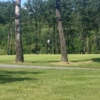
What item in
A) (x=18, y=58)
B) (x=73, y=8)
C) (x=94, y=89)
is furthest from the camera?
(x=73, y=8)

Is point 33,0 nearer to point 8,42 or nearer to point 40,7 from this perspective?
point 40,7

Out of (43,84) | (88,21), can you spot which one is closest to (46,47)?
(88,21)

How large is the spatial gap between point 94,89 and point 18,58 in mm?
18925

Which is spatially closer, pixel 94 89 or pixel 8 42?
pixel 94 89

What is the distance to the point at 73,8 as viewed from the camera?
108 m

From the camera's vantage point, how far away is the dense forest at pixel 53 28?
10125 centimetres

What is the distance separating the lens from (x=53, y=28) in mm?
105625

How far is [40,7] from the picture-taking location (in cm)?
11119

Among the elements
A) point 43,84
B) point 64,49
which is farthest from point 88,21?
point 43,84

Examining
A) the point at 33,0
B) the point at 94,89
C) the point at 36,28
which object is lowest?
the point at 94,89

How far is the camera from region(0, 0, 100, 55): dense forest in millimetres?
101250

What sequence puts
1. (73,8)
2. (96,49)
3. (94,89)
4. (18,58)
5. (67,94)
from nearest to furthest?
(67,94) → (94,89) → (18,58) → (96,49) → (73,8)

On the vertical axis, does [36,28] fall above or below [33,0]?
below

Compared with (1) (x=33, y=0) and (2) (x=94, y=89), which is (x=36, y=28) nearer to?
(1) (x=33, y=0)
